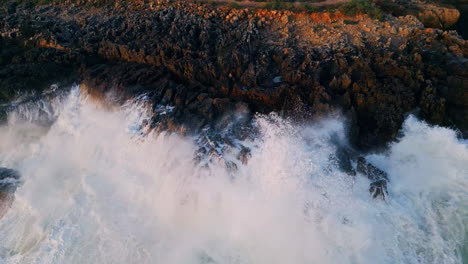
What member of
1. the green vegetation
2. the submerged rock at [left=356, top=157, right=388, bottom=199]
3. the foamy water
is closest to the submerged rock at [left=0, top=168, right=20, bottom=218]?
the foamy water

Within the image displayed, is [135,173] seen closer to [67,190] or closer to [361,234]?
[67,190]

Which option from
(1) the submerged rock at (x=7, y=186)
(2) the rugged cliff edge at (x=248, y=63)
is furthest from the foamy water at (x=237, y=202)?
(2) the rugged cliff edge at (x=248, y=63)

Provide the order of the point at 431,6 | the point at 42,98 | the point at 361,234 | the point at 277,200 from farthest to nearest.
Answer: the point at 431,6, the point at 42,98, the point at 277,200, the point at 361,234

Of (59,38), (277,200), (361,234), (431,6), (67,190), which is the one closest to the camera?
(361,234)

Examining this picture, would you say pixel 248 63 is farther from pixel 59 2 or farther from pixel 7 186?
pixel 59 2

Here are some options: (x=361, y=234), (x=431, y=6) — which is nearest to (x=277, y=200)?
(x=361, y=234)

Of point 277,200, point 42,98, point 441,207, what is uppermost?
point 42,98

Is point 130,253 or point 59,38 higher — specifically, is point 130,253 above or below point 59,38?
below

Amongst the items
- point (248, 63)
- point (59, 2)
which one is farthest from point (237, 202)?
point (59, 2)
